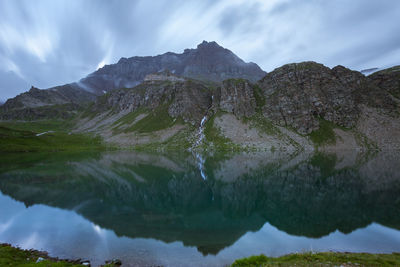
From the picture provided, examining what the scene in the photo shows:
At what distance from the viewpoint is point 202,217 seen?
108 ft

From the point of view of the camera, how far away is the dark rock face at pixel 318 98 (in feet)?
561

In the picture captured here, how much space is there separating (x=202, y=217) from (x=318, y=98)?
610ft

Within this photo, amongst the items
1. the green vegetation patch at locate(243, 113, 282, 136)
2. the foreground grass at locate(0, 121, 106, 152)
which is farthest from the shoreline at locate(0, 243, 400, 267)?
the foreground grass at locate(0, 121, 106, 152)

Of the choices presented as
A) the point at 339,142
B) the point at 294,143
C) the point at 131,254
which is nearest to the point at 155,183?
the point at 131,254

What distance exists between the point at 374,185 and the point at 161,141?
15692 cm

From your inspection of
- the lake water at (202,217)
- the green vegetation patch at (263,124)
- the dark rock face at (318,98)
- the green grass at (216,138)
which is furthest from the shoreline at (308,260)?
the dark rock face at (318,98)

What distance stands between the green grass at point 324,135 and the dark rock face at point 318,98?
14.3 ft

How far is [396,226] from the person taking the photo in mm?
25922

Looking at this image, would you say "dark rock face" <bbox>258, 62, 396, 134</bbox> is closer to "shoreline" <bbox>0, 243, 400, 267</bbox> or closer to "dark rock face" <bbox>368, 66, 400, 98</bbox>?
"dark rock face" <bbox>368, 66, 400, 98</bbox>

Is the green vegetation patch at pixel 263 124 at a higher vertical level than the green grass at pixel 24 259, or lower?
higher

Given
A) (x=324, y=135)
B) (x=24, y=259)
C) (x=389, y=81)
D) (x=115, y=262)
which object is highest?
(x=389, y=81)

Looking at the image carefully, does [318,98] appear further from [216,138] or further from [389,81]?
[216,138]

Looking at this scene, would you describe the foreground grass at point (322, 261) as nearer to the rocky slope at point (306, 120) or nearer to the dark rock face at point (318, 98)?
the rocky slope at point (306, 120)

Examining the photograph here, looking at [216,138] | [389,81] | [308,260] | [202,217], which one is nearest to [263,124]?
[216,138]
